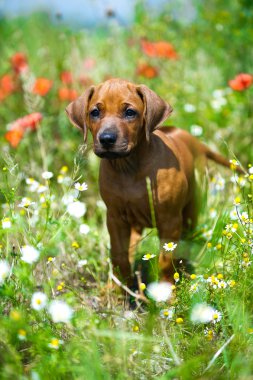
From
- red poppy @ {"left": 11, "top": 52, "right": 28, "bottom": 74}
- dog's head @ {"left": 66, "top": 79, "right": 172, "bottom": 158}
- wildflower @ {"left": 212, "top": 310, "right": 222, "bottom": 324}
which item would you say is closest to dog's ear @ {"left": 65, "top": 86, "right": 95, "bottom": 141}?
dog's head @ {"left": 66, "top": 79, "right": 172, "bottom": 158}

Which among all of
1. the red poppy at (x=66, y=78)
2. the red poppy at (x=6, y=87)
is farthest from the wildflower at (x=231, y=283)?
the red poppy at (x=6, y=87)

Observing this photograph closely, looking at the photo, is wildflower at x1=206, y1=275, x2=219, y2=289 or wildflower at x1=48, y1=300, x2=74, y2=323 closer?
wildflower at x1=48, y1=300, x2=74, y2=323

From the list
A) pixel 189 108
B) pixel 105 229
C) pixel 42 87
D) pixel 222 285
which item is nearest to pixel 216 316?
pixel 222 285

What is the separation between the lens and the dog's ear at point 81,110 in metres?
2.95

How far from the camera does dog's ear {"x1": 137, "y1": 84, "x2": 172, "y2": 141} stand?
111 inches

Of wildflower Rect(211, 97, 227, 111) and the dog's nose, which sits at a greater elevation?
wildflower Rect(211, 97, 227, 111)

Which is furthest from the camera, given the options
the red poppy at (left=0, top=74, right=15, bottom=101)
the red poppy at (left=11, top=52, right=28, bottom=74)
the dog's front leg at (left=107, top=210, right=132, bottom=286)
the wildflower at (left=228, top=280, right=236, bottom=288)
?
the red poppy at (left=0, top=74, right=15, bottom=101)

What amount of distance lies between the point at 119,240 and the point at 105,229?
0.67 m

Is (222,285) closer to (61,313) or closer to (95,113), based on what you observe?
(61,313)

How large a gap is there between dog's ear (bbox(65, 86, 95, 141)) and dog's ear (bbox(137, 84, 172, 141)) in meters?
0.29

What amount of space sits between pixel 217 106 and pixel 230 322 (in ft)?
10.2

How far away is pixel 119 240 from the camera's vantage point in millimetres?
3080

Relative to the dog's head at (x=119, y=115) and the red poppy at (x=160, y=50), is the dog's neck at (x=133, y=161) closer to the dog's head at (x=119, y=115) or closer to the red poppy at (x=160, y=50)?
the dog's head at (x=119, y=115)

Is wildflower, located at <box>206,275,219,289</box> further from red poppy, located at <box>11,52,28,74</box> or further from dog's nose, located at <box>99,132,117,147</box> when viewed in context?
red poppy, located at <box>11,52,28,74</box>
